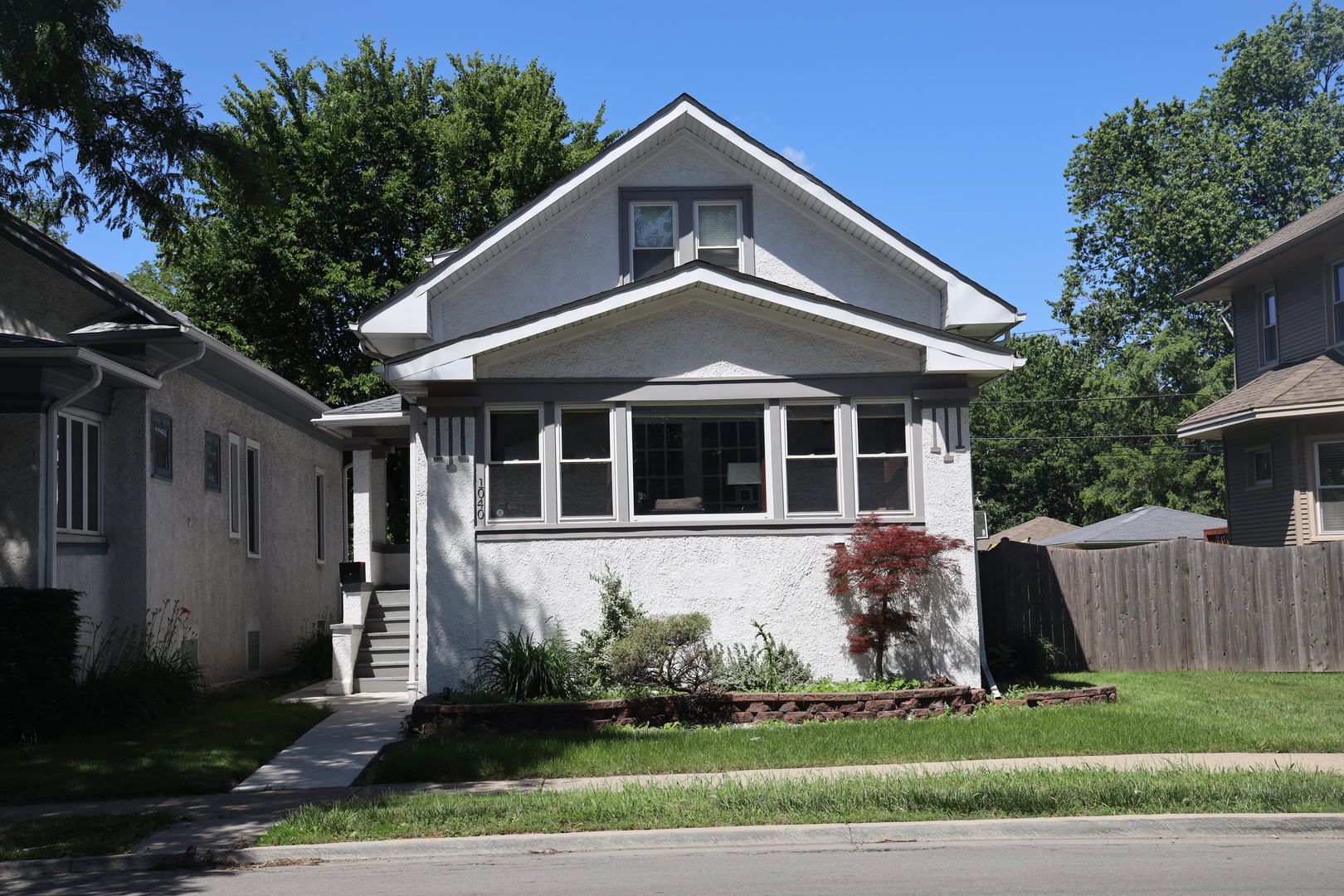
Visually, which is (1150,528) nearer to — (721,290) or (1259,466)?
(1259,466)

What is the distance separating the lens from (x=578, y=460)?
1341 centimetres

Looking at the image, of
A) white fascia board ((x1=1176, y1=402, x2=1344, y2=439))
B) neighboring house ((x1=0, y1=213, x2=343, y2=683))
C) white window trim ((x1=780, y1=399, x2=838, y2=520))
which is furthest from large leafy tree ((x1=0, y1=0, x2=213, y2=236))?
white fascia board ((x1=1176, y1=402, x2=1344, y2=439))

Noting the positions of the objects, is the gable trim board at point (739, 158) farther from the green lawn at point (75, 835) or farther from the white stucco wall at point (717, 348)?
the green lawn at point (75, 835)

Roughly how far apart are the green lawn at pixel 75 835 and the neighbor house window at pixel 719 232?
9.31 m

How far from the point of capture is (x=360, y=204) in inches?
1162

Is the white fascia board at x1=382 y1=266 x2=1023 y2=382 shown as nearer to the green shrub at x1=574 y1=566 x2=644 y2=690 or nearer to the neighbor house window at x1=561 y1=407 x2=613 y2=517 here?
the neighbor house window at x1=561 y1=407 x2=613 y2=517

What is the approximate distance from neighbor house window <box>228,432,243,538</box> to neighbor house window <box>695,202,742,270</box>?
7.71 meters

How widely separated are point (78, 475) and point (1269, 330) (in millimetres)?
21503

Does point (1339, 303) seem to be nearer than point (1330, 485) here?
No

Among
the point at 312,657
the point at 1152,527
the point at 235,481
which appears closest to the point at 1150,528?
the point at 1152,527

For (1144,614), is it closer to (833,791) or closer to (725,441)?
(725,441)

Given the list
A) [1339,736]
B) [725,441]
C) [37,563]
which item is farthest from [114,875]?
[1339,736]

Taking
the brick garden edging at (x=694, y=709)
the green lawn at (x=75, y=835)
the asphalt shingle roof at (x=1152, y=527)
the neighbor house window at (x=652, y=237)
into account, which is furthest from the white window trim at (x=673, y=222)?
→ the asphalt shingle roof at (x=1152, y=527)

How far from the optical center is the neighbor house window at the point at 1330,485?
20000 mm
